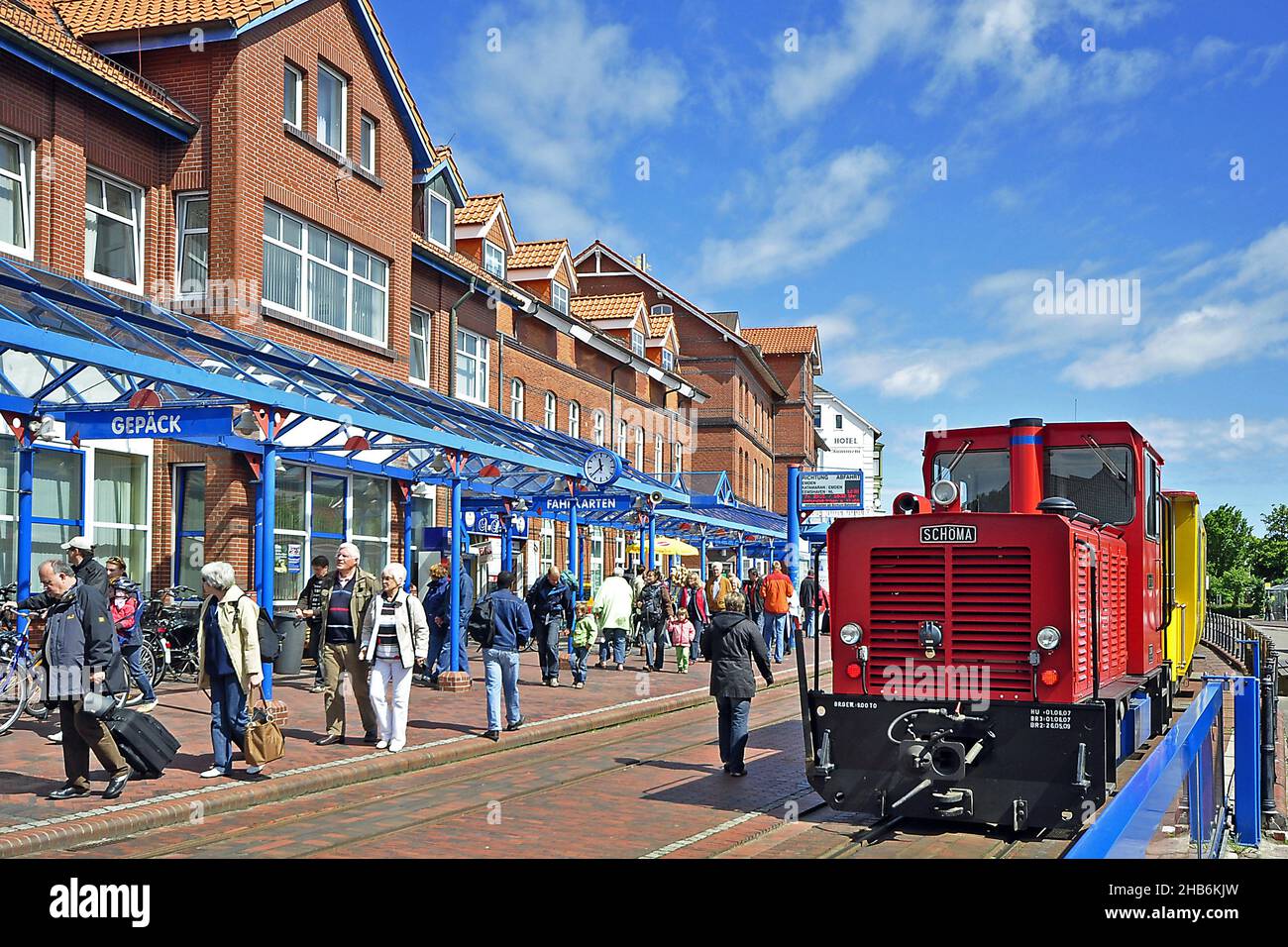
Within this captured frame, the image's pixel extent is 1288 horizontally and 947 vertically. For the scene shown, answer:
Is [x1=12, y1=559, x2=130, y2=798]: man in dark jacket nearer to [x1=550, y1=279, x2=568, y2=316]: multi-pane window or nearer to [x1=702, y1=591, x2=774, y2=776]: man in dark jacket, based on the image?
[x1=702, y1=591, x2=774, y2=776]: man in dark jacket

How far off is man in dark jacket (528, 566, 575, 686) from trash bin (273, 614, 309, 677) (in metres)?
3.51

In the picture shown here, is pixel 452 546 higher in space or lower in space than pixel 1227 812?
higher

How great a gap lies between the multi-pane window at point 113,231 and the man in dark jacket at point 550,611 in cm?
744

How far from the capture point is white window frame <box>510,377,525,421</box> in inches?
1262

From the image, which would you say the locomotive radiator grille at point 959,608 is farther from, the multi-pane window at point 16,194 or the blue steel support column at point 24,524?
the multi-pane window at point 16,194

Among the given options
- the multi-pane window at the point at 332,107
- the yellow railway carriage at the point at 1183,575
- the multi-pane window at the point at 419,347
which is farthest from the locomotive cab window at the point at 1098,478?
the multi-pane window at the point at 419,347

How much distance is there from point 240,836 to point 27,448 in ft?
23.9

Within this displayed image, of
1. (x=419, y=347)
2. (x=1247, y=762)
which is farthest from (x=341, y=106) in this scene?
(x=1247, y=762)

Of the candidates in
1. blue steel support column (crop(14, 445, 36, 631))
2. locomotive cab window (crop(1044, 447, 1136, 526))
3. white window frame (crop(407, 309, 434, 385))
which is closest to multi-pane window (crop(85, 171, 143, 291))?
blue steel support column (crop(14, 445, 36, 631))

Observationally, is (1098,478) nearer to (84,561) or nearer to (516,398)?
(84,561)

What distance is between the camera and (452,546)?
679 inches
